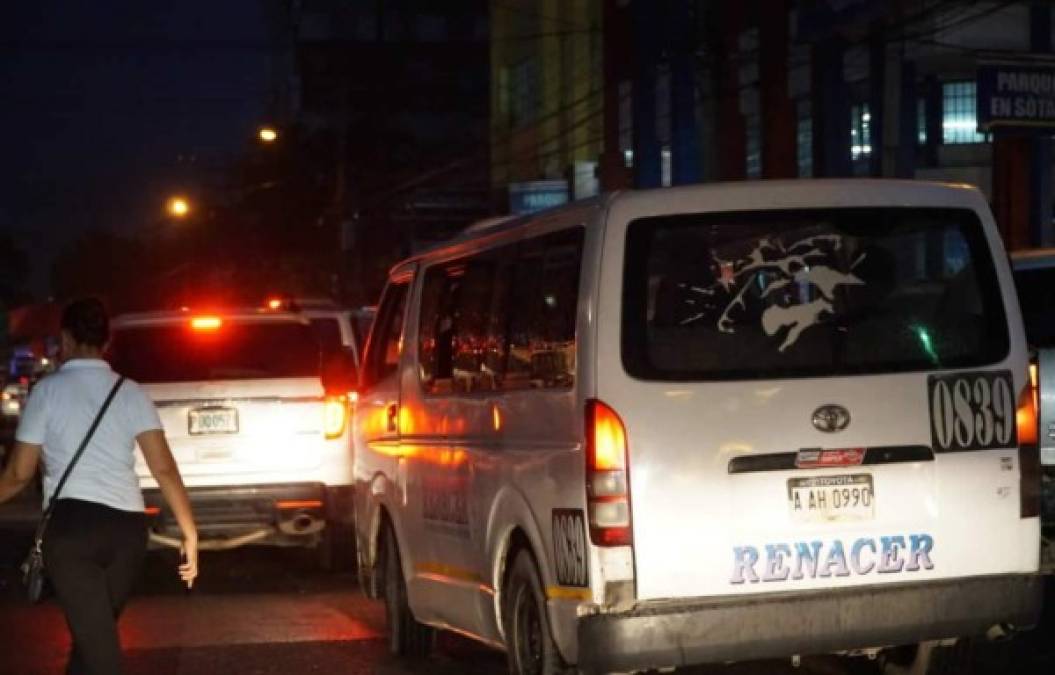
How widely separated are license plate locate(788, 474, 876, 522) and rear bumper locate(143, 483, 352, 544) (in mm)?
7100

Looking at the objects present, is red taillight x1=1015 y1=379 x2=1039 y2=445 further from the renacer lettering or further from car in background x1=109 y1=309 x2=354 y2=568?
car in background x1=109 y1=309 x2=354 y2=568

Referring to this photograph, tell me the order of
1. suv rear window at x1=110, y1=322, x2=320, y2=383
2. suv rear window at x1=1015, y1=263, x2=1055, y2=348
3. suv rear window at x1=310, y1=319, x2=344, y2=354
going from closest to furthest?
1. suv rear window at x1=1015, y1=263, x2=1055, y2=348
2. suv rear window at x1=110, y1=322, x2=320, y2=383
3. suv rear window at x1=310, y1=319, x2=344, y2=354

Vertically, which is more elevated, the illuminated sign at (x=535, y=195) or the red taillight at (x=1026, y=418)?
the illuminated sign at (x=535, y=195)

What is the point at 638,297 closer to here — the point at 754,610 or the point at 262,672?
the point at 754,610

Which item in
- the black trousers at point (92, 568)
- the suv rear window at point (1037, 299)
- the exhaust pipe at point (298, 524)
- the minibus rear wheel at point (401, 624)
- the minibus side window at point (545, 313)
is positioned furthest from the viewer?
the exhaust pipe at point (298, 524)

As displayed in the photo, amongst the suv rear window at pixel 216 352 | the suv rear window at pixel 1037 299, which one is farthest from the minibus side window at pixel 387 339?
the suv rear window at pixel 1037 299

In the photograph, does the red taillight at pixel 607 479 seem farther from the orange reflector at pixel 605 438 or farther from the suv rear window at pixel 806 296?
the suv rear window at pixel 806 296

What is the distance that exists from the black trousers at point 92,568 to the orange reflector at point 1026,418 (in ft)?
11.7

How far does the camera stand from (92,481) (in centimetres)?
734

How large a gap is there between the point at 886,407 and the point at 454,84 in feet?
240

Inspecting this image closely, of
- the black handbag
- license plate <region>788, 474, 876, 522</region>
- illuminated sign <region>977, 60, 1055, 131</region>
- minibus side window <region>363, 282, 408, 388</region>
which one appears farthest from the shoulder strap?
illuminated sign <region>977, 60, 1055, 131</region>

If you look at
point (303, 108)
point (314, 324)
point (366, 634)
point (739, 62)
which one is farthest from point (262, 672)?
point (303, 108)

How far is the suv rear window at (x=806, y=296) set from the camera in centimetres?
779

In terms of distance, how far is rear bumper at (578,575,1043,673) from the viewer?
24.9ft
